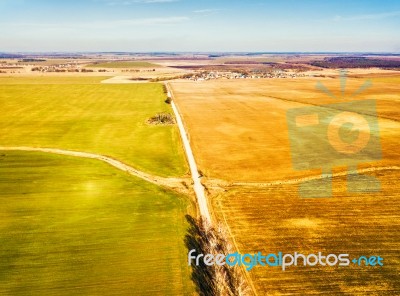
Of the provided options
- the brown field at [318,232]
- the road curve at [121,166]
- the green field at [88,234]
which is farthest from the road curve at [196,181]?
the road curve at [121,166]

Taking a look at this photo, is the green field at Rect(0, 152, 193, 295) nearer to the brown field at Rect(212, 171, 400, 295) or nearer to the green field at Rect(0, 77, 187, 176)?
the brown field at Rect(212, 171, 400, 295)

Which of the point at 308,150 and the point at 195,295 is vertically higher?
the point at 308,150

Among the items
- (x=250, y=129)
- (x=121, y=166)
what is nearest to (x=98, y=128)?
(x=121, y=166)

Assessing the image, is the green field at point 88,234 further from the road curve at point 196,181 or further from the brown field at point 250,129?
the brown field at point 250,129

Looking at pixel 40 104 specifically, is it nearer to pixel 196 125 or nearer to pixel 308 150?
pixel 196 125

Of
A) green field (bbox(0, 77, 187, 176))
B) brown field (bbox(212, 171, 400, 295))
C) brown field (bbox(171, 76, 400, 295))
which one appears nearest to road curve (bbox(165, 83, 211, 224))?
brown field (bbox(171, 76, 400, 295))

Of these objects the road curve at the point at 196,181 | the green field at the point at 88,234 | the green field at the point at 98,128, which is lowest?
the green field at the point at 88,234

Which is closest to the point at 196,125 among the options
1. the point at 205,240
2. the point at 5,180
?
the point at 5,180
